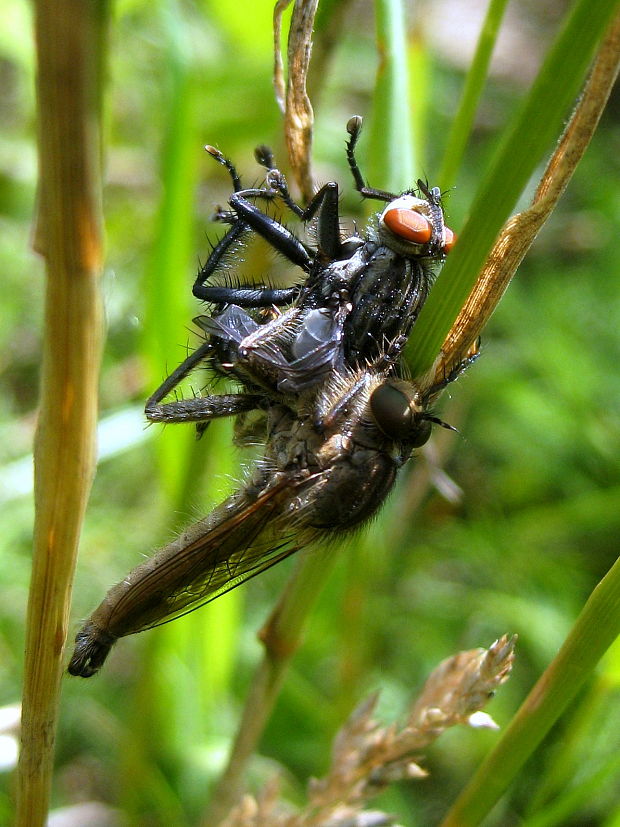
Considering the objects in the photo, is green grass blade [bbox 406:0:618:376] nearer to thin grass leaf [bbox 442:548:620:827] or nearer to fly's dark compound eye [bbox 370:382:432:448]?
fly's dark compound eye [bbox 370:382:432:448]

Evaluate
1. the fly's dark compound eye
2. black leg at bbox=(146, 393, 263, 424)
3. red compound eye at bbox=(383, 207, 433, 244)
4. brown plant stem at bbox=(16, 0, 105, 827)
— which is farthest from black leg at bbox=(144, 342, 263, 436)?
brown plant stem at bbox=(16, 0, 105, 827)

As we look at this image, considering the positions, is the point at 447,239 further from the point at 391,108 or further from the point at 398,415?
the point at 398,415

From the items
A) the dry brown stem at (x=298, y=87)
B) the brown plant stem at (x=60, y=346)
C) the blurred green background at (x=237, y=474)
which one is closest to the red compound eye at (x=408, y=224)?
the dry brown stem at (x=298, y=87)

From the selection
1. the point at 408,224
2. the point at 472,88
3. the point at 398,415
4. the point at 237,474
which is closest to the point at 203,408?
the point at 237,474

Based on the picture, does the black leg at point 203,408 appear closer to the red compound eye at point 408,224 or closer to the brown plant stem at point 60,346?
the red compound eye at point 408,224

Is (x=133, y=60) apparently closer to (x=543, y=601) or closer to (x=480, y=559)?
(x=480, y=559)

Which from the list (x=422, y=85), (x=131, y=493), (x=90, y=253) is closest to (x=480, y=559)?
(x=131, y=493)
